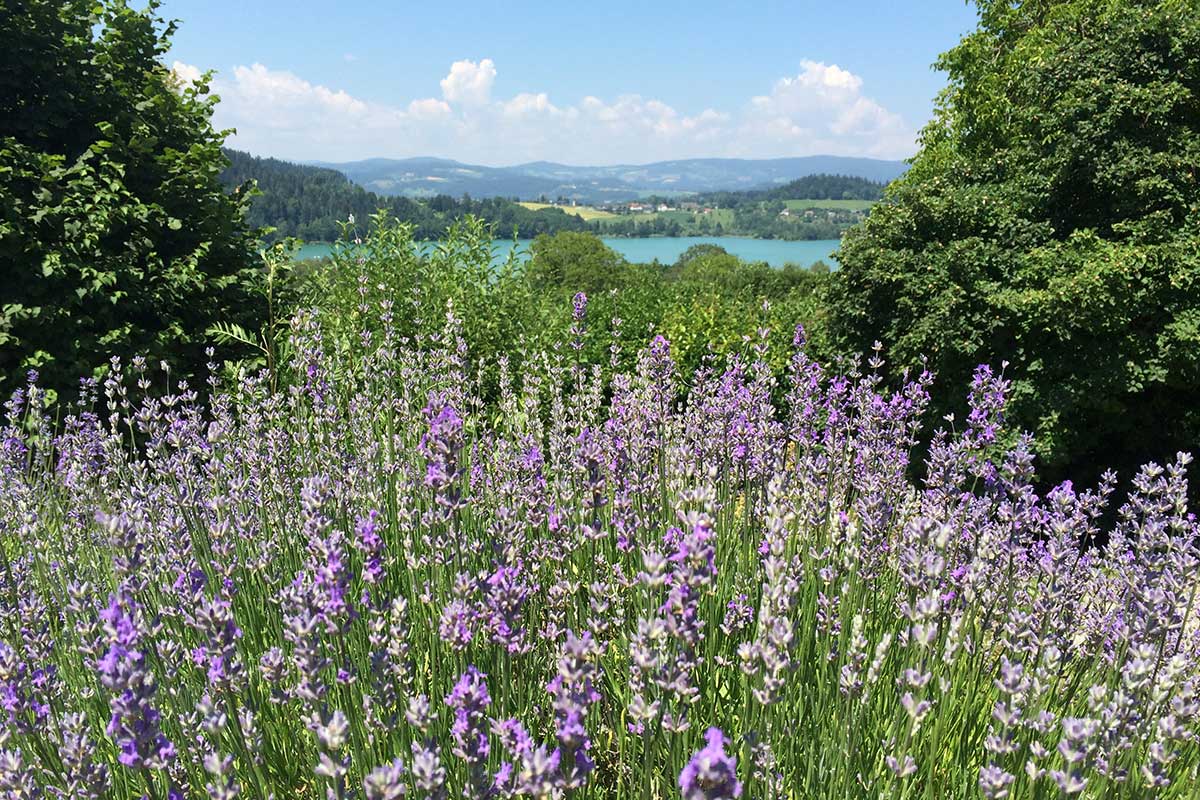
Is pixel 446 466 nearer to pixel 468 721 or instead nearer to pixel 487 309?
pixel 468 721

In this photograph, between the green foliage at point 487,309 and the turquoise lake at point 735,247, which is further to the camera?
the turquoise lake at point 735,247

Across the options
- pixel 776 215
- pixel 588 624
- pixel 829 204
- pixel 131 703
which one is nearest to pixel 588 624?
pixel 588 624

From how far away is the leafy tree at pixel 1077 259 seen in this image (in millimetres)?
7055

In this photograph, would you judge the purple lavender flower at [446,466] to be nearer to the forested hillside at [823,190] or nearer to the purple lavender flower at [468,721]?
the purple lavender flower at [468,721]

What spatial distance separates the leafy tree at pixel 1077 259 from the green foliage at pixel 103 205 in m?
7.66

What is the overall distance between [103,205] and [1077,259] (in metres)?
9.96

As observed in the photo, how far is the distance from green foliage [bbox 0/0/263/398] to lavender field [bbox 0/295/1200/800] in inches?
125

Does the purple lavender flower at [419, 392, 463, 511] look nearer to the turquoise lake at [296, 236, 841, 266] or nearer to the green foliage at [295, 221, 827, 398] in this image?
the green foliage at [295, 221, 827, 398]

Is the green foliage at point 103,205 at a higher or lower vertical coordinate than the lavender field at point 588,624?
higher

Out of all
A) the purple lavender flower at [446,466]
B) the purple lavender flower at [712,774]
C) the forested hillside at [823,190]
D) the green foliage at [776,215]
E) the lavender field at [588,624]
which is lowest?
the lavender field at [588,624]

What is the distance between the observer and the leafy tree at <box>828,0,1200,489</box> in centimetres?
705

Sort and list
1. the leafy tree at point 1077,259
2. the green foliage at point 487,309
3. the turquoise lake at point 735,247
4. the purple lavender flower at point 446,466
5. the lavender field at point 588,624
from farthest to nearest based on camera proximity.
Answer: the turquoise lake at point 735,247 < the green foliage at point 487,309 < the leafy tree at point 1077,259 < the purple lavender flower at point 446,466 < the lavender field at point 588,624

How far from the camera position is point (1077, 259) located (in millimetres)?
7309

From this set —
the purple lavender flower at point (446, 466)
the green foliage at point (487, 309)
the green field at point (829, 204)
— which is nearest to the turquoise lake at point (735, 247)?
the green field at point (829, 204)
